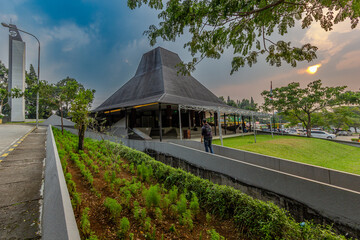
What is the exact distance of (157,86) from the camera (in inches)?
631

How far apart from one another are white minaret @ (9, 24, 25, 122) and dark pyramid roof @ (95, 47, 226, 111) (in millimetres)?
21901

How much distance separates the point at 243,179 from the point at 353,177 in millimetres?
3004

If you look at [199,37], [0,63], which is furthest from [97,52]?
[199,37]

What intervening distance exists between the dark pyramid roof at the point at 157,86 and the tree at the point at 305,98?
8.62m

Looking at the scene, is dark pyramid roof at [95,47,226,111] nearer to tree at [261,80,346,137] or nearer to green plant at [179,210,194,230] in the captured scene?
tree at [261,80,346,137]

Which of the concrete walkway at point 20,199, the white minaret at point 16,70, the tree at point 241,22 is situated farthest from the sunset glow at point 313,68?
the white minaret at point 16,70

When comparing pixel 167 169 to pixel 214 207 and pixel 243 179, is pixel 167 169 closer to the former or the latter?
pixel 214 207

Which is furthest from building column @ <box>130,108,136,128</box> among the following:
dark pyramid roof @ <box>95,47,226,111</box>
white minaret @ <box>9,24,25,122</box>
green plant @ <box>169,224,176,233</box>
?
white minaret @ <box>9,24,25,122</box>

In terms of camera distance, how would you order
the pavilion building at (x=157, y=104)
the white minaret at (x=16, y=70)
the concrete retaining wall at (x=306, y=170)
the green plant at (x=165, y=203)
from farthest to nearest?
the white minaret at (x=16, y=70)
the pavilion building at (x=157, y=104)
the concrete retaining wall at (x=306, y=170)
the green plant at (x=165, y=203)

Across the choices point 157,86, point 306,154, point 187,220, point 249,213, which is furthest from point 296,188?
point 157,86

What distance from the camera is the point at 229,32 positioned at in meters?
4.22

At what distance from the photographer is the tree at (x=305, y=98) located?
17.4m

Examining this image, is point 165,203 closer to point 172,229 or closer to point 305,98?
point 172,229

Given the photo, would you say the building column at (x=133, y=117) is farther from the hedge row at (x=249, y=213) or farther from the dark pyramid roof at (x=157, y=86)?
the hedge row at (x=249, y=213)
